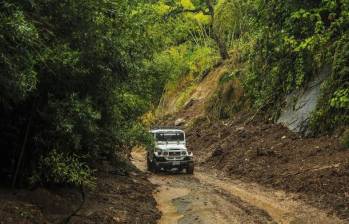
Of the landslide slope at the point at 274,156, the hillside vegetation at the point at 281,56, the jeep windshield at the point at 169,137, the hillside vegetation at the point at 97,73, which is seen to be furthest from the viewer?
the jeep windshield at the point at 169,137

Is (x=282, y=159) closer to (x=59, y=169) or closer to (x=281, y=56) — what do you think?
(x=281, y=56)

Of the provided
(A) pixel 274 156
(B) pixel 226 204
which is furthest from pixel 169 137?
(B) pixel 226 204

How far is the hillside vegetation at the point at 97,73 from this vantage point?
9.99 m

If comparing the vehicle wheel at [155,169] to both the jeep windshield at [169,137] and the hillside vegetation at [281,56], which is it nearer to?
the jeep windshield at [169,137]

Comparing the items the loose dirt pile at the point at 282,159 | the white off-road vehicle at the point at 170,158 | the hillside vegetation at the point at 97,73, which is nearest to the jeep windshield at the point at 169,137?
the white off-road vehicle at the point at 170,158

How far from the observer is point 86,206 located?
42.2ft

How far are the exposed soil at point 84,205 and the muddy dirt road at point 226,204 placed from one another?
689mm

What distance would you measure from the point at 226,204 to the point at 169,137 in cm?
1046

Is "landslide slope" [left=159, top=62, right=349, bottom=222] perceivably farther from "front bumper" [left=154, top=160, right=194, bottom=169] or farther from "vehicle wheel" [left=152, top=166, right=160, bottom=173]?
"vehicle wheel" [left=152, top=166, right=160, bottom=173]

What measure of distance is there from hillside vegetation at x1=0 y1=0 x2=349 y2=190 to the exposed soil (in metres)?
0.47

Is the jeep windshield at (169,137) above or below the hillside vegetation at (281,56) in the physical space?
below

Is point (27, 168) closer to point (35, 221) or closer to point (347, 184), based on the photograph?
point (35, 221)

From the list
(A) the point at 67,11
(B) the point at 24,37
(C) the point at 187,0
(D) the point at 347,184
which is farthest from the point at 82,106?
(C) the point at 187,0

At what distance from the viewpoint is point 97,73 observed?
498 inches
